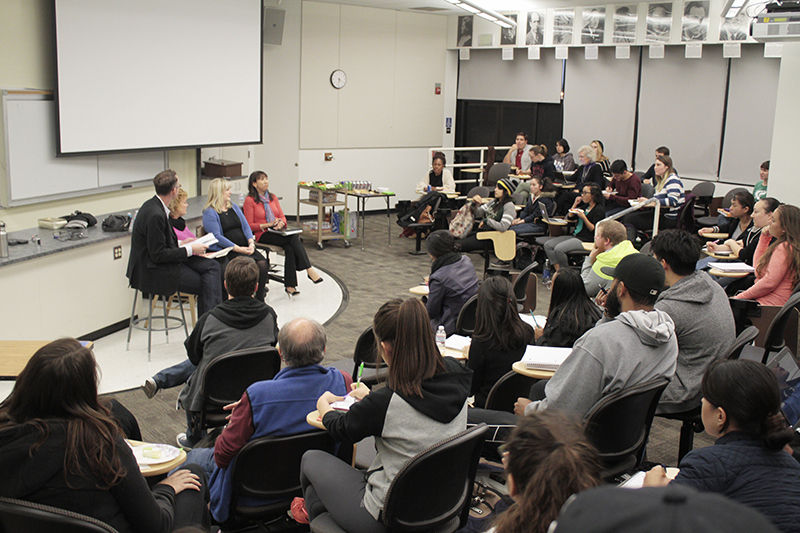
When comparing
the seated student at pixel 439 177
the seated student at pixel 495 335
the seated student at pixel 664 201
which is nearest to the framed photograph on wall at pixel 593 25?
the seated student at pixel 664 201

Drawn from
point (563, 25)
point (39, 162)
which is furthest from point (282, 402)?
point (563, 25)

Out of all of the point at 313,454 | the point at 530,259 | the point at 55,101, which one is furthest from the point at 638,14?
the point at 313,454

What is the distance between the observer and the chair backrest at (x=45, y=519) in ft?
7.01

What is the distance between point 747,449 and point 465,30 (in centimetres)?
1273

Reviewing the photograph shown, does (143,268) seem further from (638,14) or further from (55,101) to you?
(638,14)

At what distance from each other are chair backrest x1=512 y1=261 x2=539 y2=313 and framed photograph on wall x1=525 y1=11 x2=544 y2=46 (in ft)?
26.6

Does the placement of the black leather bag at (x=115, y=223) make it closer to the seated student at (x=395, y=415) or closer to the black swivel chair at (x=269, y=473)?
the black swivel chair at (x=269, y=473)

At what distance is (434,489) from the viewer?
273 centimetres

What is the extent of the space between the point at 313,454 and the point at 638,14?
10468 mm

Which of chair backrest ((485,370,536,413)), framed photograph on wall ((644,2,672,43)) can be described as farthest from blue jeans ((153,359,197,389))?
framed photograph on wall ((644,2,672,43))

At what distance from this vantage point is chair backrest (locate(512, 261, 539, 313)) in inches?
228

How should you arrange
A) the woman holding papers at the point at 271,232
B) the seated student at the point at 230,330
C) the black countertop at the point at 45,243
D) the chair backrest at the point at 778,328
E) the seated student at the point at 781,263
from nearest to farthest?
the seated student at the point at 230,330
the chair backrest at the point at 778,328
the seated student at the point at 781,263
the black countertop at the point at 45,243
the woman holding papers at the point at 271,232

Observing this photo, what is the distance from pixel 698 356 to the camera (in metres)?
3.91

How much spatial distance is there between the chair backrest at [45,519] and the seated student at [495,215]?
7.05 m
